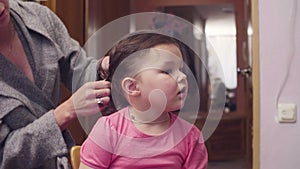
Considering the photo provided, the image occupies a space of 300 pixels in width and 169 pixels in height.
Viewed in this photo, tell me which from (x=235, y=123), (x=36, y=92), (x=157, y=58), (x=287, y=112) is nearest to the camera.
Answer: (x=157, y=58)

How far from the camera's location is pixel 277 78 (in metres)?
1.82

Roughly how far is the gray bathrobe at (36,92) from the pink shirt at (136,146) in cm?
15

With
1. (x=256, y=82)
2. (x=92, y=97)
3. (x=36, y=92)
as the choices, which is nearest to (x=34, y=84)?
(x=36, y=92)

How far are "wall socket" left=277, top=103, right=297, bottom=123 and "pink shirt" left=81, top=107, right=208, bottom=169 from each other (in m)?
1.26

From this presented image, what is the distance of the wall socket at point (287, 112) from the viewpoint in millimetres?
1805

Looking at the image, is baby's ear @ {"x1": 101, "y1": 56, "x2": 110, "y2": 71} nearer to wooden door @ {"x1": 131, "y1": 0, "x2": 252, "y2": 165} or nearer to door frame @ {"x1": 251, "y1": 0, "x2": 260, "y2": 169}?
door frame @ {"x1": 251, "y1": 0, "x2": 260, "y2": 169}

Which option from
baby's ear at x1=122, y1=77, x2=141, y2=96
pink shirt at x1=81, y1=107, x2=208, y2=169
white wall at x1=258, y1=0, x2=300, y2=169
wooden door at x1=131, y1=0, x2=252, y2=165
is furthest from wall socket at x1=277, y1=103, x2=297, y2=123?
wooden door at x1=131, y1=0, x2=252, y2=165

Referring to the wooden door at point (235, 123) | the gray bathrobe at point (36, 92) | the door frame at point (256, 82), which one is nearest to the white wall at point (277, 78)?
the door frame at point (256, 82)

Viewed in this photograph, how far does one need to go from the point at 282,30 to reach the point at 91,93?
1.35 metres

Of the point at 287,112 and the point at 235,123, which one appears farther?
the point at 235,123

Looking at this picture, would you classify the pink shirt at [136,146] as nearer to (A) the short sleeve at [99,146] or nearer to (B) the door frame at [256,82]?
(A) the short sleeve at [99,146]

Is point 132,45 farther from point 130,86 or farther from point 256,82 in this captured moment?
point 256,82

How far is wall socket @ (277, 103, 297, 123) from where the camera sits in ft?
5.92

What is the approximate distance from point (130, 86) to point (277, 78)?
4.45 feet
